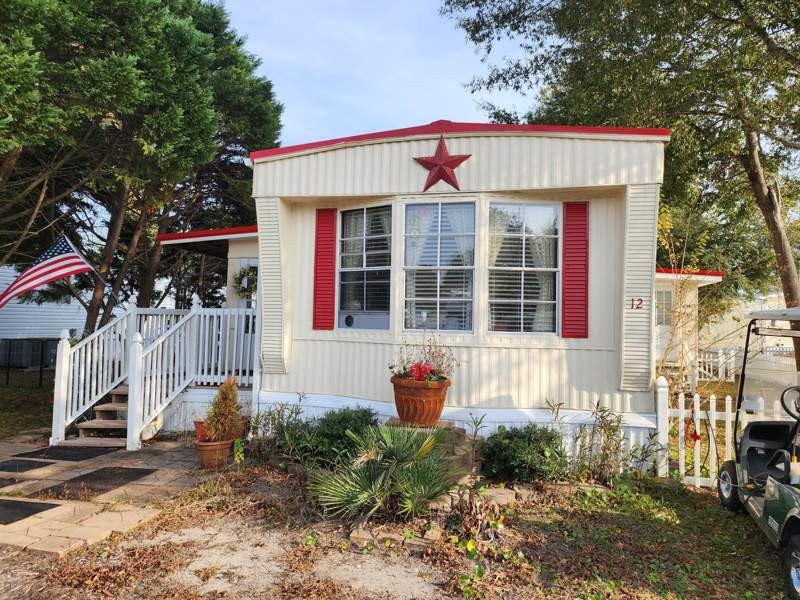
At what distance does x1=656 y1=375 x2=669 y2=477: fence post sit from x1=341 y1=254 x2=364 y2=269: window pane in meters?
3.68

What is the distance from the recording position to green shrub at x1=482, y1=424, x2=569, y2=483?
16.7 feet

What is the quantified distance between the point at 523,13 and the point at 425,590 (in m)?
12.0

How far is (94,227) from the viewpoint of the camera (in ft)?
44.2

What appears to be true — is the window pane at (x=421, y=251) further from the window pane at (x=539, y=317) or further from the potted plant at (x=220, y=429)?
the potted plant at (x=220, y=429)

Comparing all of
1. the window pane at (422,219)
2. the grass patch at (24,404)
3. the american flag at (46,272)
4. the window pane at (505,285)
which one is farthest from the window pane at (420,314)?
the grass patch at (24,404)

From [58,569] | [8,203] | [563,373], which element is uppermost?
[8,203]

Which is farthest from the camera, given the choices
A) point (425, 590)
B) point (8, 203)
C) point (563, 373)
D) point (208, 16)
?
point (208, 16)

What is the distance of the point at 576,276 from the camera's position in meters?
5.83

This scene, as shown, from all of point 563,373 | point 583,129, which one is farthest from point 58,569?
point 583,129

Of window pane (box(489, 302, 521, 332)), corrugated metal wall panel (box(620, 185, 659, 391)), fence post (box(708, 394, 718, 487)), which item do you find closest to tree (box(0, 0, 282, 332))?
window pane (box(489, 302, 521, 332))


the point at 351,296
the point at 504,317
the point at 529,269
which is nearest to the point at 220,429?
the point at 351,296

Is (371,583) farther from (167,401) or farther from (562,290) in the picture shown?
(167,401)

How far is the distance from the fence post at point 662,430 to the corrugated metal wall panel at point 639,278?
0.18 m

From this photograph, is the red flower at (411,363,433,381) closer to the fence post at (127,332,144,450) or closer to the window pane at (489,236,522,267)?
the window pane at (489,236,522,267)
